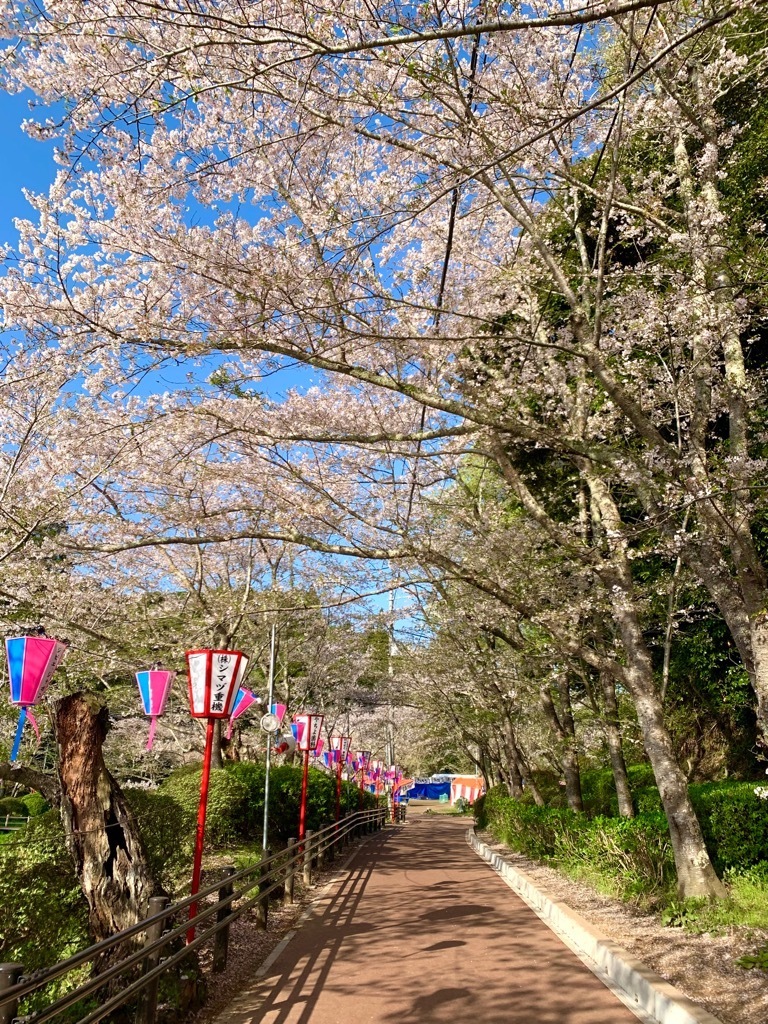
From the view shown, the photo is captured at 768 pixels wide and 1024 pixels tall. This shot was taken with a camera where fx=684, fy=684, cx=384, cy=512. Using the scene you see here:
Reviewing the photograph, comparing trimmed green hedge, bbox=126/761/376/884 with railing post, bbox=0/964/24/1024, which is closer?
railing post, bbox=0/964/24/1024

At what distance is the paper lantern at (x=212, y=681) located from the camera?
6.62m

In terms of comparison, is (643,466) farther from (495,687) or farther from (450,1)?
(495,687)

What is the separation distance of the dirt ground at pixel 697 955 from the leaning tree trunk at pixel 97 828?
415 cm

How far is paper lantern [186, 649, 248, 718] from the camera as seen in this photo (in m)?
6.62

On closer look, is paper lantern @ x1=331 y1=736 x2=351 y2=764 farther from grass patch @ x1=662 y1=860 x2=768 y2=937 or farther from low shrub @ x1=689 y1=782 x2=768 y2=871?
grass patch @ x1=662 y1=860 x2=768 y2=937

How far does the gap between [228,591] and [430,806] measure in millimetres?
44009

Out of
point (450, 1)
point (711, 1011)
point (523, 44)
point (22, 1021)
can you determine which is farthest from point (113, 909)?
point (523, 44)

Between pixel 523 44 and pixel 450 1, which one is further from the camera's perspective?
pixel 523 44

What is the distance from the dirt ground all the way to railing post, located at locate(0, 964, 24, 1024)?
13.3 feet

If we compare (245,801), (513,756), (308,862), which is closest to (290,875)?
(308,862)

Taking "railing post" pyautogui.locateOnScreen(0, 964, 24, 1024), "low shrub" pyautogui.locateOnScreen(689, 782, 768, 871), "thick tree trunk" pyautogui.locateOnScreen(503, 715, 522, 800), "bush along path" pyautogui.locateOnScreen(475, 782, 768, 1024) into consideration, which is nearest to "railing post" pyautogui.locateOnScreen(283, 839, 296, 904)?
"bush along path" pyautogui.locateOnScreen(475, 782, 768, 1024)

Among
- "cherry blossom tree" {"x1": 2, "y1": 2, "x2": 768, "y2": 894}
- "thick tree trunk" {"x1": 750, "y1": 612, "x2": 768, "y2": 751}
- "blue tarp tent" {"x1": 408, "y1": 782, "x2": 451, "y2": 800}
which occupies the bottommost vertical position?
"blue tarp tent" {"x1": 408, "y1": 782, "x2": 451, "y2": 800}

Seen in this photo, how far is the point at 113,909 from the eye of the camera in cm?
532

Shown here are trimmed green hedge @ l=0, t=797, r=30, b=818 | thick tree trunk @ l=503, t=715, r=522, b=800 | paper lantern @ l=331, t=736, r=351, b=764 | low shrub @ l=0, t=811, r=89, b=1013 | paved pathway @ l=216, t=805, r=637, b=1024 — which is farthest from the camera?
trimmed green hedge @ l=0, t=797, r=30, b=818
